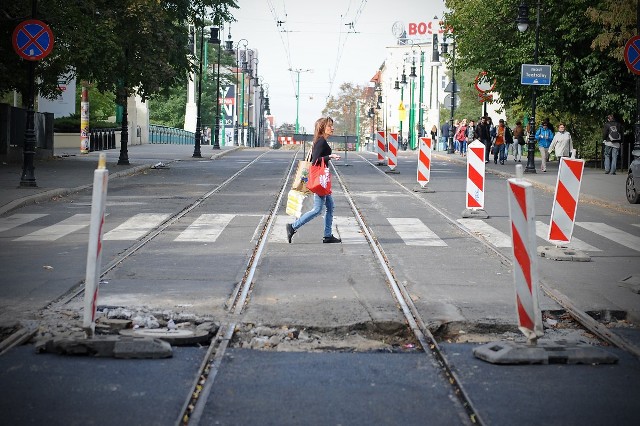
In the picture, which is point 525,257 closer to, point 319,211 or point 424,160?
point 319,211

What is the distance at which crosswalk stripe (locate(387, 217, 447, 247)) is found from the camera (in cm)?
1427

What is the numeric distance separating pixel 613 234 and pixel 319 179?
4962 millimetres

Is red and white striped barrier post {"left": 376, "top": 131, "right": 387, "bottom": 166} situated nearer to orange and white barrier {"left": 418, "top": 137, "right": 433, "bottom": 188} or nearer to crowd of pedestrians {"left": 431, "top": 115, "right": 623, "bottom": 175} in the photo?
crowd of pedestrians {"left": 431, "top": 115, "right": 623, "bottom": 175}

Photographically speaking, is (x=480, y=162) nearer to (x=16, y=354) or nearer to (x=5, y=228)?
(x=5, y=228)

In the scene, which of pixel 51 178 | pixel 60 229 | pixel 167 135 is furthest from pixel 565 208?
pixel 167 135

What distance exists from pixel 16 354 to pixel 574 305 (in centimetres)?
482

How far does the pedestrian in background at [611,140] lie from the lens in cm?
3225

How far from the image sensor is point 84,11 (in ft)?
104

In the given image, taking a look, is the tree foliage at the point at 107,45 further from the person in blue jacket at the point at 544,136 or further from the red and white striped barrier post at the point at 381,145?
the person in blue jacket at the point at 544,136

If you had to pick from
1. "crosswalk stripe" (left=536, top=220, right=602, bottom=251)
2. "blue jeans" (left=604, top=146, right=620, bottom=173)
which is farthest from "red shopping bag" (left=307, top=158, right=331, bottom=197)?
"blue jeans" (left=604, top=146, right=620, bottom=173)

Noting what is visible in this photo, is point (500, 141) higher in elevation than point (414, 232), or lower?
higher

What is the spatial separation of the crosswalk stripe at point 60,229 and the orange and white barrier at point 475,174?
651 cm

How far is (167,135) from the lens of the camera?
81.6m

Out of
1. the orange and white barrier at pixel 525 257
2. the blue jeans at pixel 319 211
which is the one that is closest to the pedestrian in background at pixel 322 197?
the blue jeans at pixel 319 211
